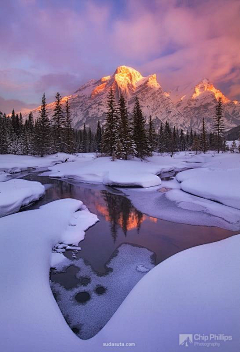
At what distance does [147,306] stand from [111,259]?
2.89m

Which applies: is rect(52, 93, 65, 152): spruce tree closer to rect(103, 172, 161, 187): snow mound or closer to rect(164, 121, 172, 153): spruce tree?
rect(103, 172, 161, 187): snow mound

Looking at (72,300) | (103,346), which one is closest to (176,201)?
(72,300)

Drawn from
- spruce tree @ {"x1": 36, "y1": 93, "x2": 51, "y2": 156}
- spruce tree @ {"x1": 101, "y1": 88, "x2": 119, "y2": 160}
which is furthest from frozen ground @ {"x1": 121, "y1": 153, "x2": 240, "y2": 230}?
spruce tree @ {"x1": 36, "y1": 93, "x2": 51, "y2": 156}

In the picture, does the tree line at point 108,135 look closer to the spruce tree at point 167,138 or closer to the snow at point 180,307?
the spruce tree at point 167,138

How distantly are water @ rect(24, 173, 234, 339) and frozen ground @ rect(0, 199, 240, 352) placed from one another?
1.81 ft

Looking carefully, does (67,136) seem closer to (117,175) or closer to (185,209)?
(117,175)

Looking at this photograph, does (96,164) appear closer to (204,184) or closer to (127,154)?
(127,154)

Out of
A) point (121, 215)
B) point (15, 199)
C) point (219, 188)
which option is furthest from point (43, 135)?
point (219, 188)

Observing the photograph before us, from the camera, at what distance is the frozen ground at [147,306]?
3.38m

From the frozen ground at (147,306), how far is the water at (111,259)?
0.55 m

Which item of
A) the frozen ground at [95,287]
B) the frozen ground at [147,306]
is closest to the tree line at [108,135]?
the frozen ground at [95,287]

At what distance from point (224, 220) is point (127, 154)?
24.2 metres

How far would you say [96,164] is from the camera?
26766 mm

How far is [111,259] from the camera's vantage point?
6.84 metres
